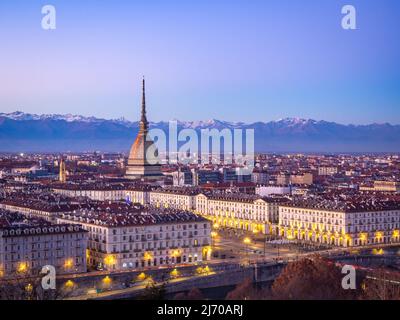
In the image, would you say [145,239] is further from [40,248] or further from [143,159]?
[143,159]

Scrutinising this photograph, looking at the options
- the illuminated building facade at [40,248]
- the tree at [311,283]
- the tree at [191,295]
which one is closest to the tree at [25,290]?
the illuminated building facade at [40,248]

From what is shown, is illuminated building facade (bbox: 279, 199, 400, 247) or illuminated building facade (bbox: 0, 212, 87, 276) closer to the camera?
illuminated building facade (bbox: 0, 212, 87, 276)

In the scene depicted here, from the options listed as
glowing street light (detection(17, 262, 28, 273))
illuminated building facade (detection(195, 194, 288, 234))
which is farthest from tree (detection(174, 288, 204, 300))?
illuminated building facade (detection(195, 194, 288, 234))

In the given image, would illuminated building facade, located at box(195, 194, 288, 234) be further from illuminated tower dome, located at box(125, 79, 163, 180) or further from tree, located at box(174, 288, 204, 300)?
illuminated tower dome, located at box(125, 79, 163, 180)

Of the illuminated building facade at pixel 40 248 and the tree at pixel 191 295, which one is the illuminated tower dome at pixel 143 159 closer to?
the illuminated building facade at pixel 40 248

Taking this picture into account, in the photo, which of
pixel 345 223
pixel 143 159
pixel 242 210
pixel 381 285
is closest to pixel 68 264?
pixel 381 285
